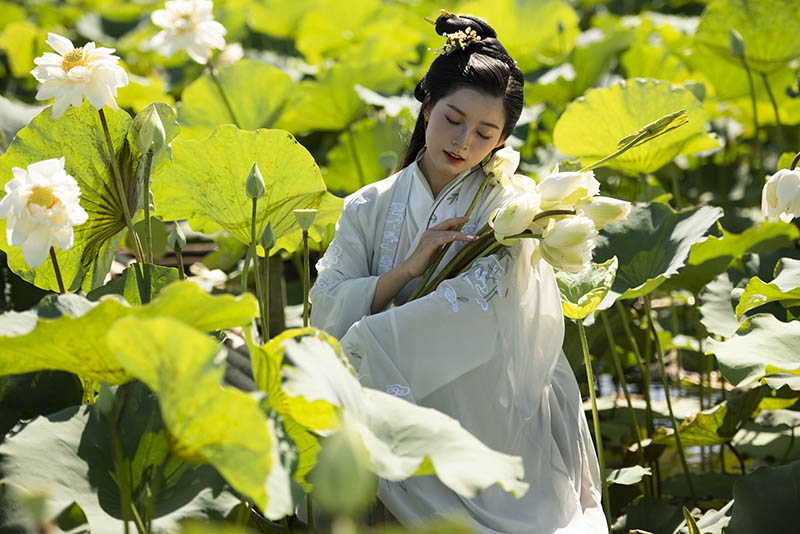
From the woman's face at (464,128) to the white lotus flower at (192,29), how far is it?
2.35ft

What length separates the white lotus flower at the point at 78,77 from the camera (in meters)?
1.19

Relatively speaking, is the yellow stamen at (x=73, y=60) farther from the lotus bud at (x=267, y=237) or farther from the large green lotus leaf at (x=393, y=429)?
the large green lotus leaf at (x=393, y=429)

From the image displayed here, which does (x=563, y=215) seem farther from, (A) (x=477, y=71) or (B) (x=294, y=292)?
(B) (x=294, y=292)

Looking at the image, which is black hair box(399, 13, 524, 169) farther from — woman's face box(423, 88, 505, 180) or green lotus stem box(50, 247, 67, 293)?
green lotus stem box(50, 247, 67, 293)

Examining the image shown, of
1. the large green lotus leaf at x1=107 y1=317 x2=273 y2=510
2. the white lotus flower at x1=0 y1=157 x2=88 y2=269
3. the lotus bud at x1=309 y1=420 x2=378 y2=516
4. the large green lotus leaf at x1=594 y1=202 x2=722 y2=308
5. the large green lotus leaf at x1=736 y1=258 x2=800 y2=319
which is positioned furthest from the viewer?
the large green lotus leaf at x1=594 y1=202 x2=722 y2=308

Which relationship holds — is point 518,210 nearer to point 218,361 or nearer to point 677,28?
point 218,361

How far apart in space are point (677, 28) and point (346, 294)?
108 inches

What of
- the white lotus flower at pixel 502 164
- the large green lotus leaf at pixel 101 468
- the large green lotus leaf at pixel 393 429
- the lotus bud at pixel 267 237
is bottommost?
the large green lotus leaf at pixel 101 468

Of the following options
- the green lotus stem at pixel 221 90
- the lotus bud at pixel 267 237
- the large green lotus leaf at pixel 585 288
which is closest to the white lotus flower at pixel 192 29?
the green lotus stem at pixel 221 90

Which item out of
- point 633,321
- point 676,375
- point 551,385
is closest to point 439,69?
point 551,385

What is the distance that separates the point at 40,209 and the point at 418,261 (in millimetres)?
492

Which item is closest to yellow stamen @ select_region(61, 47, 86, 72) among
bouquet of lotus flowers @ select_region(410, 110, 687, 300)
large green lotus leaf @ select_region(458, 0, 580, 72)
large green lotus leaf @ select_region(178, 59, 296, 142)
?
bouquet of lotus flowers @ select_region(410, 110, 687, 300)

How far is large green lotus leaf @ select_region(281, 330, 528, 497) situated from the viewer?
829mm

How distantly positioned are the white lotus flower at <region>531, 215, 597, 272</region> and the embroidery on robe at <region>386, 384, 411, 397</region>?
27 cm
